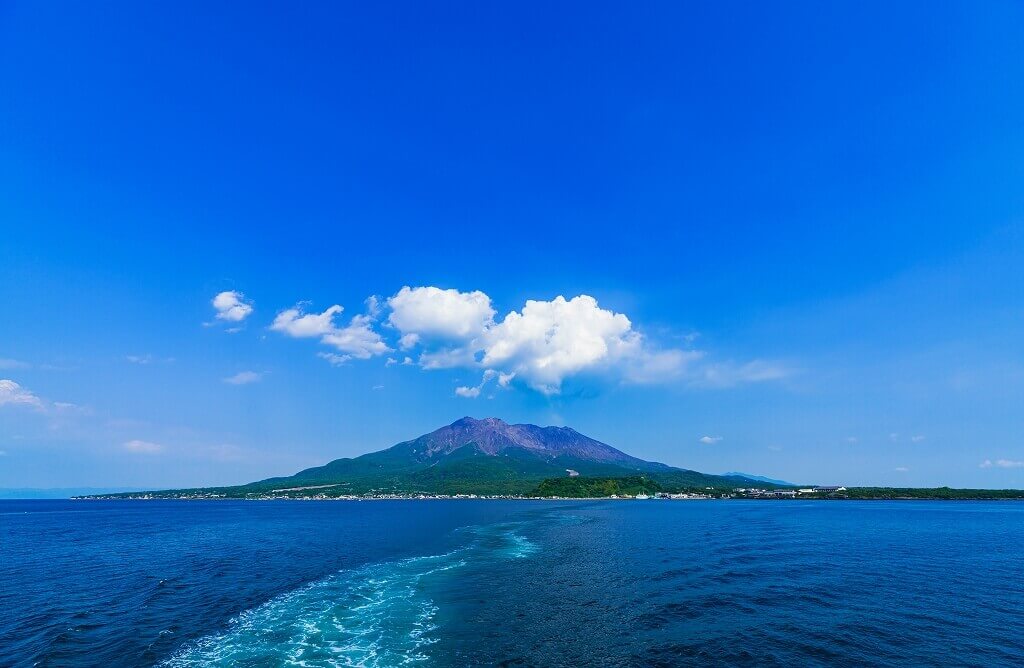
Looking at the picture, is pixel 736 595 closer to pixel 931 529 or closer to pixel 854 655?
pixel 854 655

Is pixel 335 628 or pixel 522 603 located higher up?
pixel 522 603

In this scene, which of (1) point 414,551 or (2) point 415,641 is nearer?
(2) point 415,641

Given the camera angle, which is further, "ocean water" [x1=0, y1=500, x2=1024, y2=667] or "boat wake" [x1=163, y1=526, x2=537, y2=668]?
"ocean water" [x1=0, y1=500, x2=1024, y2=667]

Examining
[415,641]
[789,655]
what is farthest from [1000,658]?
[415,641]

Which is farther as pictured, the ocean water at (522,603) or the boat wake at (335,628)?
the ocean water at (522,603)

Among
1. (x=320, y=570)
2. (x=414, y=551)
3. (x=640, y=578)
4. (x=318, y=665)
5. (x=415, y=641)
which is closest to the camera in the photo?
(x=318, y=665)

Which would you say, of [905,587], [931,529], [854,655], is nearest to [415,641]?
[854,655]

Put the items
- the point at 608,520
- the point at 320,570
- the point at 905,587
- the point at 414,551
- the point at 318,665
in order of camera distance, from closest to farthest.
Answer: the point at 318,665, the point at 905,587, the point at 320,570, the point at 414,551, the point at 608,520

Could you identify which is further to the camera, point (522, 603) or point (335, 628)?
point (522, 603)
